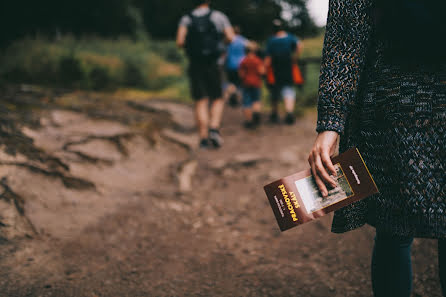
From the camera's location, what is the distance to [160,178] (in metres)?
3.42

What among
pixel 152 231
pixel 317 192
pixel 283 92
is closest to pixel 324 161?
pixel 317 192

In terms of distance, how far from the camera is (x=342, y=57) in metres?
1.10

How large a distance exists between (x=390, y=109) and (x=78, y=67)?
7.92m

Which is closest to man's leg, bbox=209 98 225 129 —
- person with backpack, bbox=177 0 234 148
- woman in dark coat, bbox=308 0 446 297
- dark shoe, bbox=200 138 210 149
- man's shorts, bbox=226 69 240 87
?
person with backpack, bbox=177 0 234 148

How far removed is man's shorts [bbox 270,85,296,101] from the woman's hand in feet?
15.8

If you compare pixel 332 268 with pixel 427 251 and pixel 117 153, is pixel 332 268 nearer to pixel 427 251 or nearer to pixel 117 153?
pixel 427 251

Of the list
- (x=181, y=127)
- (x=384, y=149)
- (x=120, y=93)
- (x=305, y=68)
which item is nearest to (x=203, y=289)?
(x=384, y=149)

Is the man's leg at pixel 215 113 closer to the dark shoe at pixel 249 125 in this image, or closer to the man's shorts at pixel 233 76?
the dark shoe at pixel 249 125

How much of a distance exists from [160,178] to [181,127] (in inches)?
75.7

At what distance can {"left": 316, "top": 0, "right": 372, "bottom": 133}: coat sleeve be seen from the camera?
108 cm

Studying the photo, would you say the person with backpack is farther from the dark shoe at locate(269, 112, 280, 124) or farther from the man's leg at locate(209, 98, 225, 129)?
the dark shoe at locate(269, 112, 280, 124)

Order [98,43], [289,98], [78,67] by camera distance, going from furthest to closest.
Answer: [98,43] → [78,67] → [289,98]

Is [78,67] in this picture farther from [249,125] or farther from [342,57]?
[342,57]

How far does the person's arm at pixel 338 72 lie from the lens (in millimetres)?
1074
